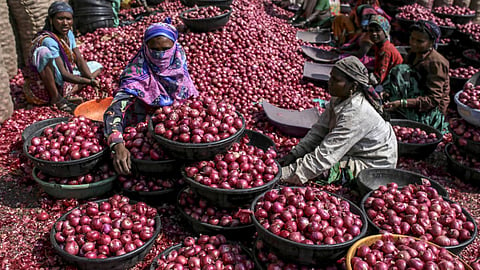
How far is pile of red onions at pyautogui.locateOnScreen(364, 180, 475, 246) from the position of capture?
9.48ft

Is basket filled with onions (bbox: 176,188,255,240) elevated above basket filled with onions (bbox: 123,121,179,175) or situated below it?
below

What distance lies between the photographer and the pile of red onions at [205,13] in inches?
273

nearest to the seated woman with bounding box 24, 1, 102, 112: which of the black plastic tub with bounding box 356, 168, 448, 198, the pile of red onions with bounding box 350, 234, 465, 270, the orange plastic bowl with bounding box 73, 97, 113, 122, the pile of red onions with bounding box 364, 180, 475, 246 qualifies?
the orange plastic bowl with bounding box 73, 97, 113, 122

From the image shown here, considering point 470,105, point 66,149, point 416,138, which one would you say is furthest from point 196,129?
point 470,105

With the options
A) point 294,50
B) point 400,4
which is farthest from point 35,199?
point 400,4

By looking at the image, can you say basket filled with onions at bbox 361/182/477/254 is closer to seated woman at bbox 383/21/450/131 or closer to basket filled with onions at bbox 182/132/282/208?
basket filled with onions at bbox 182/132/282/208

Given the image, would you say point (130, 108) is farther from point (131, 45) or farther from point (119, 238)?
point (131, 45)

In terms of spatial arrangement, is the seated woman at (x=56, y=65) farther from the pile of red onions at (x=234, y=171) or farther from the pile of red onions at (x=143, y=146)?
the pile of red onions at (x=234, y=171)

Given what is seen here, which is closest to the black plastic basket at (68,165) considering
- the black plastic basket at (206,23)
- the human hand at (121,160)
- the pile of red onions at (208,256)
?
the human hand at (121,160)

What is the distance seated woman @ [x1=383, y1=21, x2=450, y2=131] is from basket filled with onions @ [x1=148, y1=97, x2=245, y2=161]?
292cm

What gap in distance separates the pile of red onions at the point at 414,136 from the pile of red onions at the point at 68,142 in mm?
3672

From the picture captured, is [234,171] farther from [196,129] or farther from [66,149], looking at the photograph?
[66,149]

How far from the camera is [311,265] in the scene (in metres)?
2.63

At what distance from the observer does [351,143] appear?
12.4ft
